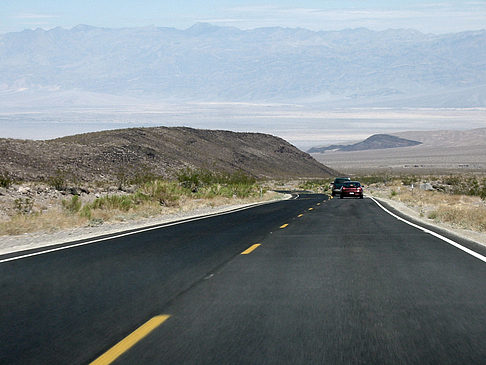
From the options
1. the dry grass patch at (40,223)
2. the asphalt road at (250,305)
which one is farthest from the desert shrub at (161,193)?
the asphalt road at (250,305)

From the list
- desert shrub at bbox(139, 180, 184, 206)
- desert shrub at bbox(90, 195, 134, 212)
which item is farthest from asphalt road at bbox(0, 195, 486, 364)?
desert shrub at bbox(139, 180, 184, 206)

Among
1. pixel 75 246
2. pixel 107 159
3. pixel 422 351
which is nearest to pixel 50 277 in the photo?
pixel 75 246

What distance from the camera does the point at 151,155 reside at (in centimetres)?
11069

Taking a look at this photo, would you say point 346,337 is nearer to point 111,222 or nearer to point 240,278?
point 240,278

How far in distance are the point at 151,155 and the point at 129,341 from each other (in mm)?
105714

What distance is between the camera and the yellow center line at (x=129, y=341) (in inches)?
219

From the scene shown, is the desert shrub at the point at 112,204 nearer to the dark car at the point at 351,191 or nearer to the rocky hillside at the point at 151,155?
the dark car at the point at 351,191

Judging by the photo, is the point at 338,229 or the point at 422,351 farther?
the point at 338,229

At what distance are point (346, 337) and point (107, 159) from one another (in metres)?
94.1

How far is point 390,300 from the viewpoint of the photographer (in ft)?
26.6

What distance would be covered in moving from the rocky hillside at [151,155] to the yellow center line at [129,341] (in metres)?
60.3

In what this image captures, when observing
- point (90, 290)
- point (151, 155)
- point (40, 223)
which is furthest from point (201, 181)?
point (151, 155)

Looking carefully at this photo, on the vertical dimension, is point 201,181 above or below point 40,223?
above

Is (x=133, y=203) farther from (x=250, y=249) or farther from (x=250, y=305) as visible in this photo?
(x=250, y=305)
